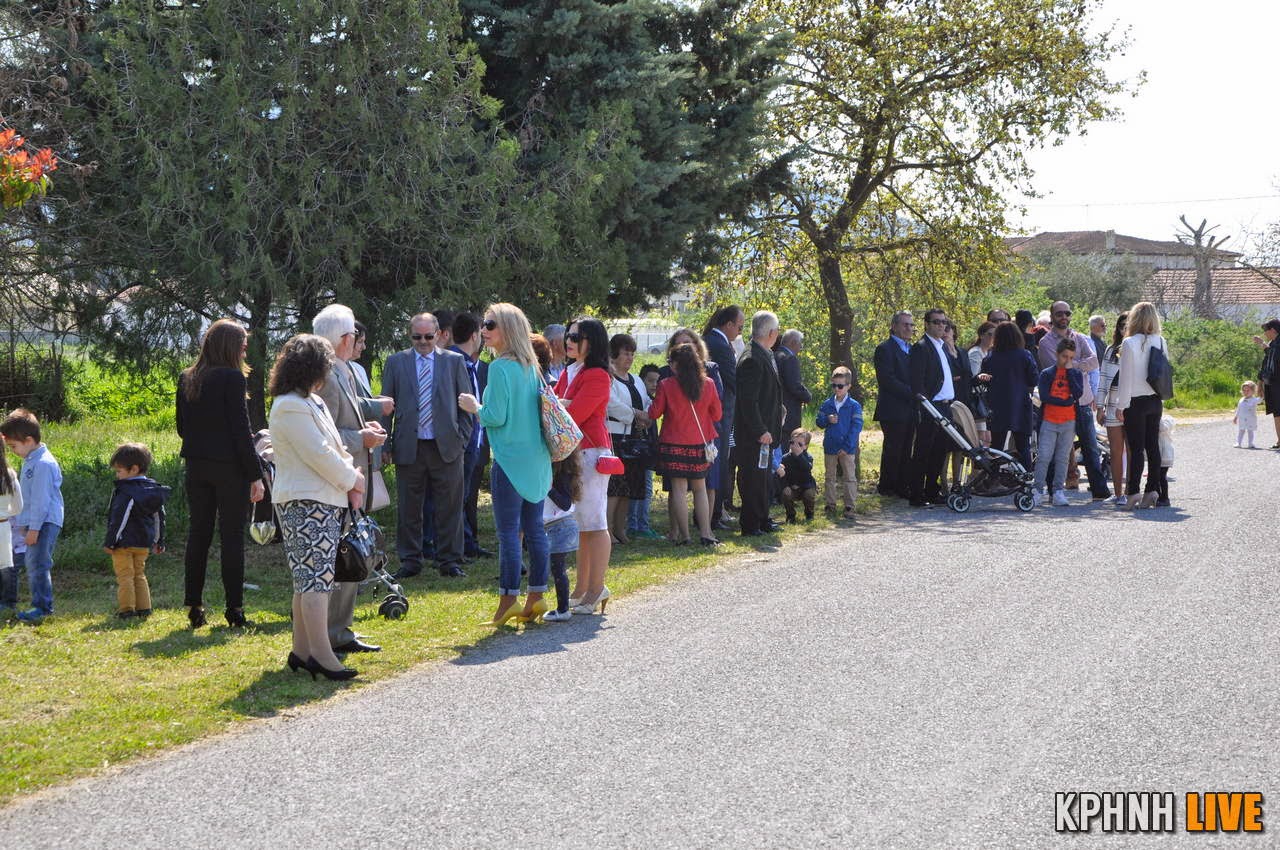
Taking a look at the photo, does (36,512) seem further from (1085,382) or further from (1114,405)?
(1085,382)

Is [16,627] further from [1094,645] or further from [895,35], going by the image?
[895,35]

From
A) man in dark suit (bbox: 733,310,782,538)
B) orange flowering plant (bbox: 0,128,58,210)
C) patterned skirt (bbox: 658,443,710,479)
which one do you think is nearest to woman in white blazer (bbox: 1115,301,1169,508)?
man in dark suit (bbox: 733,310,782,538)

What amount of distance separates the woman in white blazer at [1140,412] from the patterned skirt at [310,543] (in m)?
10.3

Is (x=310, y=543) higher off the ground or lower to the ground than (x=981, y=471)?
higher

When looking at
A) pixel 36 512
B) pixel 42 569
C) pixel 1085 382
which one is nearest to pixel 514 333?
pixel 36 512

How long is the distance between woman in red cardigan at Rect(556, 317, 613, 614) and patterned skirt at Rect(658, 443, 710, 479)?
2.92 meters

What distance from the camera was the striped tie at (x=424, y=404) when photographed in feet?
36.1

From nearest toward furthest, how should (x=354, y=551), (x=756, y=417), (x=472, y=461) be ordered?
1. (x=354, y=551)
2. (x=472, y=461)
3. (x=756, y=417)

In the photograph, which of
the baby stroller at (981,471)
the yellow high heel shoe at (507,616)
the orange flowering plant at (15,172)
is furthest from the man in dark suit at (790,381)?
the orange flowering plant at (15,172)

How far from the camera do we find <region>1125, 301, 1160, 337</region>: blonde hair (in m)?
14.9

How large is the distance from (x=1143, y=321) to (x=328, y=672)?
35.9 ft

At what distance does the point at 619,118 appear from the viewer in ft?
45.5

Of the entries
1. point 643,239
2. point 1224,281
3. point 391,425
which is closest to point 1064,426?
point 643,239

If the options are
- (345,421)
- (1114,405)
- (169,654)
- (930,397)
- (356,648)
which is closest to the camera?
(356,648)
